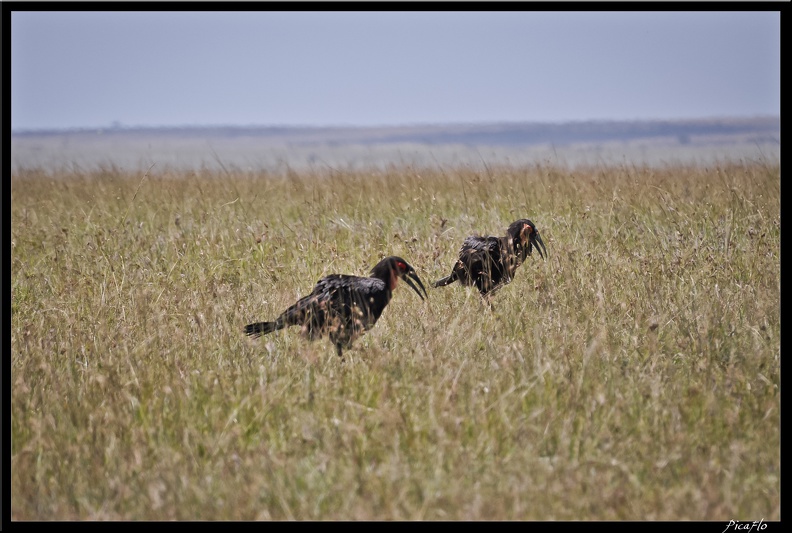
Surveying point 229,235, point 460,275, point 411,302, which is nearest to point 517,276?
point 460,275

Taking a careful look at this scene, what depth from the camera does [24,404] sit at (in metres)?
3.24

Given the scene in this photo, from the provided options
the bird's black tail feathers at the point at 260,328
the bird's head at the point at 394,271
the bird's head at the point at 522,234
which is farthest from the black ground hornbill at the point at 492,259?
the bird's black tail feathers at the point at 260,328

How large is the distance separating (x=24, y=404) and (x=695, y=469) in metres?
2.45

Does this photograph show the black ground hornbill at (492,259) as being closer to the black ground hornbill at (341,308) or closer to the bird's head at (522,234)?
the bird's head at (522,234)

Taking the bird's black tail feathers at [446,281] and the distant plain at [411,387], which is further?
the bird's black tail feathers at [446,281]

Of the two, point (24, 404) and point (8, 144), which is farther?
point (8, 144)

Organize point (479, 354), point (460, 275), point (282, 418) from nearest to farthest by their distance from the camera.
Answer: point (282, 418) → point (479, 354) → point (460, 275)

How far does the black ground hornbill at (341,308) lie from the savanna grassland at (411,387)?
0.34 ft

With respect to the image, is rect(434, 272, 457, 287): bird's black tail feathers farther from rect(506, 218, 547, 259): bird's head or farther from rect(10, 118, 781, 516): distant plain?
rect(506, 218, 547, 259): bird's head

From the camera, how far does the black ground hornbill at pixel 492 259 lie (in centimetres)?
524

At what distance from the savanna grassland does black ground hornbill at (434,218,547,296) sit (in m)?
0.09

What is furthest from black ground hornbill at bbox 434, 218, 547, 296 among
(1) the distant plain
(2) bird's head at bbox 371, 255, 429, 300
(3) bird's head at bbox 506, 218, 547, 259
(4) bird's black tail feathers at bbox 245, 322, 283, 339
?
(4) bird's black tail feathers at bbox 245, 322, 283, 339
